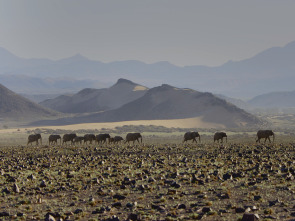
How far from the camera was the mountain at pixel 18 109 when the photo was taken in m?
161

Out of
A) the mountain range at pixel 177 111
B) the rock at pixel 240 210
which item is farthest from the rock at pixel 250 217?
the mountain range at pixel 177 111

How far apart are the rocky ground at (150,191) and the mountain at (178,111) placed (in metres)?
107

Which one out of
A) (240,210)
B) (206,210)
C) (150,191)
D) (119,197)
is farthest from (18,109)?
(240,210)

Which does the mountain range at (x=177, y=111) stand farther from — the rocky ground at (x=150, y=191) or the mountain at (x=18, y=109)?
the rocky ground at (x=150, y=191)

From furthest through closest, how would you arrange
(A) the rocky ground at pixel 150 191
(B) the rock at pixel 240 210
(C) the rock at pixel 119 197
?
(C) the rock at pixel 119 197, (A) the rocky ground at pixel 150 191, (B) the rock at pixel 240 210

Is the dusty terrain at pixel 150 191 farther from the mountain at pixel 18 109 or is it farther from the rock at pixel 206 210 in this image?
the mountain at pixel 18 109

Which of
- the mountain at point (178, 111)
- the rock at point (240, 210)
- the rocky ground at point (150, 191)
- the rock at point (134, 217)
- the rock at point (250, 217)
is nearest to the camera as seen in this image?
the rock at point (250, 217)

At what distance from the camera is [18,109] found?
168375mm

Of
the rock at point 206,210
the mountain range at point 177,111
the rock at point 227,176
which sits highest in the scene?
the mountain range at point 177,111

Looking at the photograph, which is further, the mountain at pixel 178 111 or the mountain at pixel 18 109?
the mountain at pixel 18 109

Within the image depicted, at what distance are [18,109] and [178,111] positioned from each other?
199ft

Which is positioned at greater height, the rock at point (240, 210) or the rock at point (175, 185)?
the rock at point (175, 185)

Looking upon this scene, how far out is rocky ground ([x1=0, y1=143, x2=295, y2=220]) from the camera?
471 inches

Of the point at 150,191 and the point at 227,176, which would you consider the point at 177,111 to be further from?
the point at 150,191
